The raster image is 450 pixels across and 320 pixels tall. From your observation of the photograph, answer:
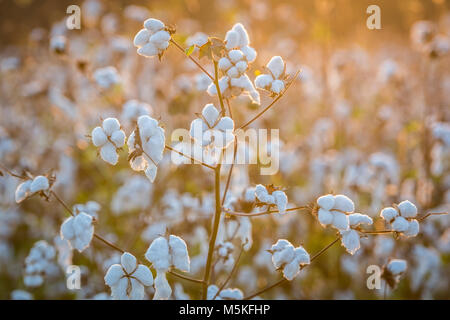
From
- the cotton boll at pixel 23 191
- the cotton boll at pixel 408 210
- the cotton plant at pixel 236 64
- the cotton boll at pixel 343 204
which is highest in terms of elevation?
the cotton plant at pixel 236 64

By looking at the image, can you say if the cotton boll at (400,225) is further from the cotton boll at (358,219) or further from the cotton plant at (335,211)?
the cotton plant at (335,211)

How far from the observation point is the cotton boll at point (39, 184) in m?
1.71

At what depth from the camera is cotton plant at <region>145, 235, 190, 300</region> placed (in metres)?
1.50

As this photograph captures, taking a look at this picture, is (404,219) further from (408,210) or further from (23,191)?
(23,191)

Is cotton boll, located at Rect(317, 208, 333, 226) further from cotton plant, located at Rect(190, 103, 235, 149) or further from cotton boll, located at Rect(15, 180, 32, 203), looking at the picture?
cotton boll, located at Rect(15, 180, 32, 203)

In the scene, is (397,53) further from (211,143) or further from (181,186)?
(211,143)

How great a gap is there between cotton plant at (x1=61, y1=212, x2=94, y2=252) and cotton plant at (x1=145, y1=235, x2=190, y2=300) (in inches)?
11.5

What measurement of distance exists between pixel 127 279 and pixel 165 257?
216 mm

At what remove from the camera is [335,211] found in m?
1.56

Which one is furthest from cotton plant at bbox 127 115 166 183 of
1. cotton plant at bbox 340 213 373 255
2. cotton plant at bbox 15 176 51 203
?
cotton plant at bbox 340 213 373 255

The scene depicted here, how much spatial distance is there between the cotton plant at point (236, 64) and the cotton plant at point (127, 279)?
707mm

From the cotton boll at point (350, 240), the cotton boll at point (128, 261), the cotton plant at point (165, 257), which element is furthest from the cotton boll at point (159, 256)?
the cotton boll at point (350, 240)
